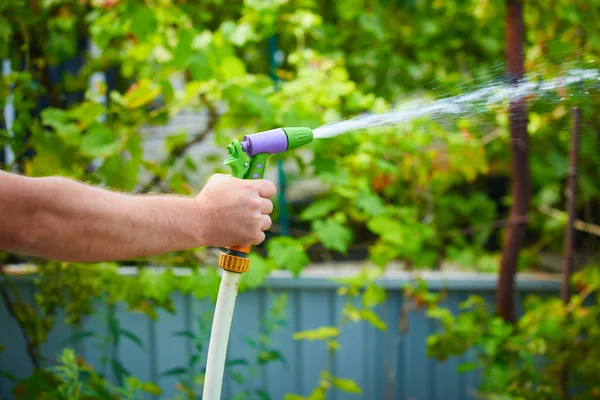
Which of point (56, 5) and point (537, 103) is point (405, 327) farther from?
point (56, 5)

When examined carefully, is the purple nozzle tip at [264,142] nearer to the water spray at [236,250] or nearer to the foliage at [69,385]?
the water spray at [236,250]

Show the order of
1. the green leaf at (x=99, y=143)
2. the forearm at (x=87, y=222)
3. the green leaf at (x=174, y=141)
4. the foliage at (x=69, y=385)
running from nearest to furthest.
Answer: the forearm at (x=87, y=222), the foliage at (x=69, y=385), the green leaf at (x=99, y=143), the green leaf at (x=174, y=141)

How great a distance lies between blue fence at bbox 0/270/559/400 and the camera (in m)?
2.32

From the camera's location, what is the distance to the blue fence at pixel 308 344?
2.32m

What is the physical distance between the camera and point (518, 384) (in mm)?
1911

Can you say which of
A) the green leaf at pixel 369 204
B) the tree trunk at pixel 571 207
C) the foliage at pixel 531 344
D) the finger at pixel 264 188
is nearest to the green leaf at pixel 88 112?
the green leaf at pixel 369 204

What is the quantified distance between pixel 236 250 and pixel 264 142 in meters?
0.21

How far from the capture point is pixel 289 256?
74.7 inches

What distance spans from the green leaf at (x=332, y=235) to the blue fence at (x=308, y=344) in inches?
15.3

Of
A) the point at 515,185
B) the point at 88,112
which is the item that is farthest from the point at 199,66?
the point at 515,185

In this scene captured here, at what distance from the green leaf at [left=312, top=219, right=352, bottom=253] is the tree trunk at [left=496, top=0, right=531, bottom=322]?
639 mm

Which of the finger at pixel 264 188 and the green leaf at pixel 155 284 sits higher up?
the finger at pixel 264 188

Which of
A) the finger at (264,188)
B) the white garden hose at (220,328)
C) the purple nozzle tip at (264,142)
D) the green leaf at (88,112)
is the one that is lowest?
the white garden hose at (220,328)

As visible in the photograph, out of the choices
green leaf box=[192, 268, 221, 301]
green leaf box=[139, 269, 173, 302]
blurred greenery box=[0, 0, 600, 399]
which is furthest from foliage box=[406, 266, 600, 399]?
green leaf box=[139, 269, 173, 302]
